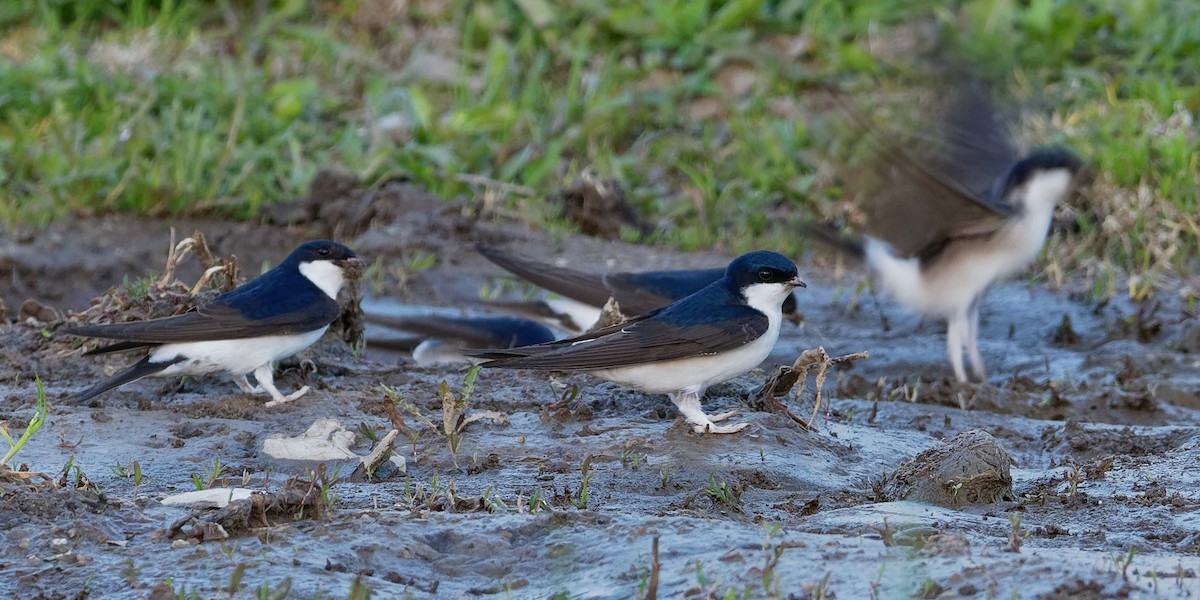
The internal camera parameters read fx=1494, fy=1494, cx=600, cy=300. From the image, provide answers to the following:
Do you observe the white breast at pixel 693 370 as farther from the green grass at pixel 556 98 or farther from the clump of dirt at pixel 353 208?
the clump of dirt at pixel 353 208

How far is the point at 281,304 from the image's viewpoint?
4453 millimetres

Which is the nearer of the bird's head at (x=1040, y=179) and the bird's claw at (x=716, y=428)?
the bird's claw at (x=716, y=428)

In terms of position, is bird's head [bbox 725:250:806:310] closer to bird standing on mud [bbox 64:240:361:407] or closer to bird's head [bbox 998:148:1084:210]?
bird standing on mud [bbox 64:240:361:407]

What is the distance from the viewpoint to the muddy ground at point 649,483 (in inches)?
107

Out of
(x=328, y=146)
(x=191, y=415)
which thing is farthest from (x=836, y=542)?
(x=328, y=146)

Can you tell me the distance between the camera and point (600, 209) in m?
7.28

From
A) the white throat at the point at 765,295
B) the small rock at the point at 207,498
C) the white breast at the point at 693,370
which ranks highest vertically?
the white throat at the point at 765,295

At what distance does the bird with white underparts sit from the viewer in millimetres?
5570

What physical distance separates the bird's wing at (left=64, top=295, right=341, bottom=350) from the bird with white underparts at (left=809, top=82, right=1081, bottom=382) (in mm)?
2134

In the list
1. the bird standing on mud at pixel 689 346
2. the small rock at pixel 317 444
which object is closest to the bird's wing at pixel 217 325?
the small rock at pixel 317 444

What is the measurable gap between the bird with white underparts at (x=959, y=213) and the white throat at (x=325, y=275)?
1.96m

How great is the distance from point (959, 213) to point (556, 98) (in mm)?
3268

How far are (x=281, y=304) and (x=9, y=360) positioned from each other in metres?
1.02

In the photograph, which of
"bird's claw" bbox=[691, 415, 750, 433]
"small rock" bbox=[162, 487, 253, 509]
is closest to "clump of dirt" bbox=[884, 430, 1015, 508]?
"bird's claw" bbox=[691, 415, 750, 433]
